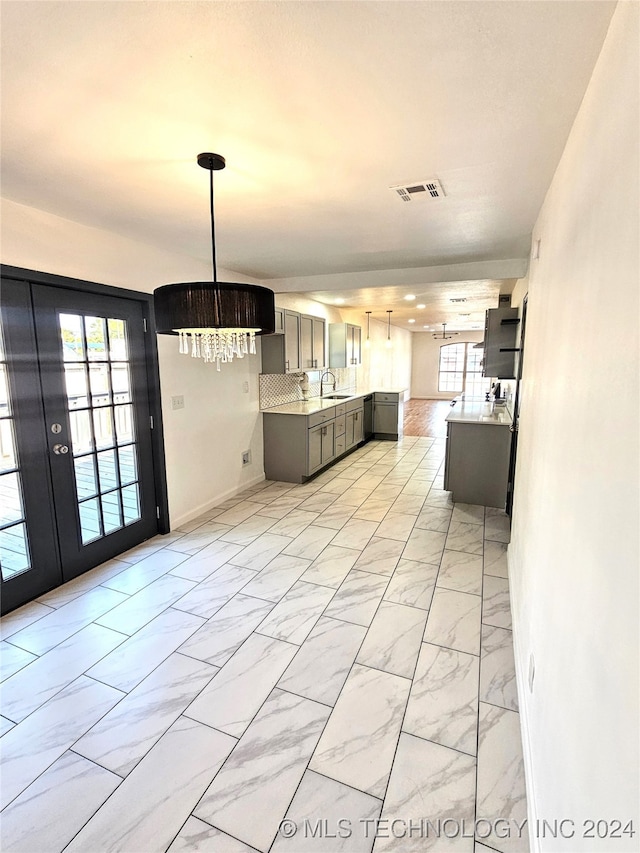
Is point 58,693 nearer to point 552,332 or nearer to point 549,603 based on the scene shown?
point 549,603

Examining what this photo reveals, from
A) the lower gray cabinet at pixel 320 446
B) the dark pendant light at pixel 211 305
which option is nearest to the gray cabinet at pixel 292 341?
the lower gray cabinet at pixel 320 446

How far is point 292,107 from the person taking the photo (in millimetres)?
1523

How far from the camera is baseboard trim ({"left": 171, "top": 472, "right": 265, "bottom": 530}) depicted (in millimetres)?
3850

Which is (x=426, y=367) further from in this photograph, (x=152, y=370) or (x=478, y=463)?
(x=152, y=370)

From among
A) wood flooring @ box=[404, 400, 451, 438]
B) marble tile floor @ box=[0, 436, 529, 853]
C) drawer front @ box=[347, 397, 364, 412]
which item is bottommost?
marble tile floor @ box=[0, 436, 529, 853]

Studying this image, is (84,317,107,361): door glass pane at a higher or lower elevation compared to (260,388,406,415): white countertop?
higher

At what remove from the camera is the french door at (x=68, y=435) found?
253 cm

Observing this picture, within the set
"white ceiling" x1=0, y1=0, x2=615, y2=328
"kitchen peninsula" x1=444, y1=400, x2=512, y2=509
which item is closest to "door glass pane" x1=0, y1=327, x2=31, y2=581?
"white ceiling" x1=0, y1=0, x2=615, y2=328

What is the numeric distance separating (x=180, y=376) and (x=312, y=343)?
7.86 feet

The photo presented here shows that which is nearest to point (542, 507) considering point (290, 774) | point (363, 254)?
point (290, 774)

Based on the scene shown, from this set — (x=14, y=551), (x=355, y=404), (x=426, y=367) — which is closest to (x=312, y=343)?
(x=355, y=404)

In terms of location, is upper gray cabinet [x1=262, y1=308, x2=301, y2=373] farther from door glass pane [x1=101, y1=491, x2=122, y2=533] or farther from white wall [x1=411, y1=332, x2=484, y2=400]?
white wall [x1=411, y1=332, x2=484, y2=400]

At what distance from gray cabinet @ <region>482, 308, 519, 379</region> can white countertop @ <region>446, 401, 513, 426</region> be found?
0.45 metres

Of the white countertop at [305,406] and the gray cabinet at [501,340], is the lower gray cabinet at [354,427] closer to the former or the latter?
the white countertop at [305,406]
